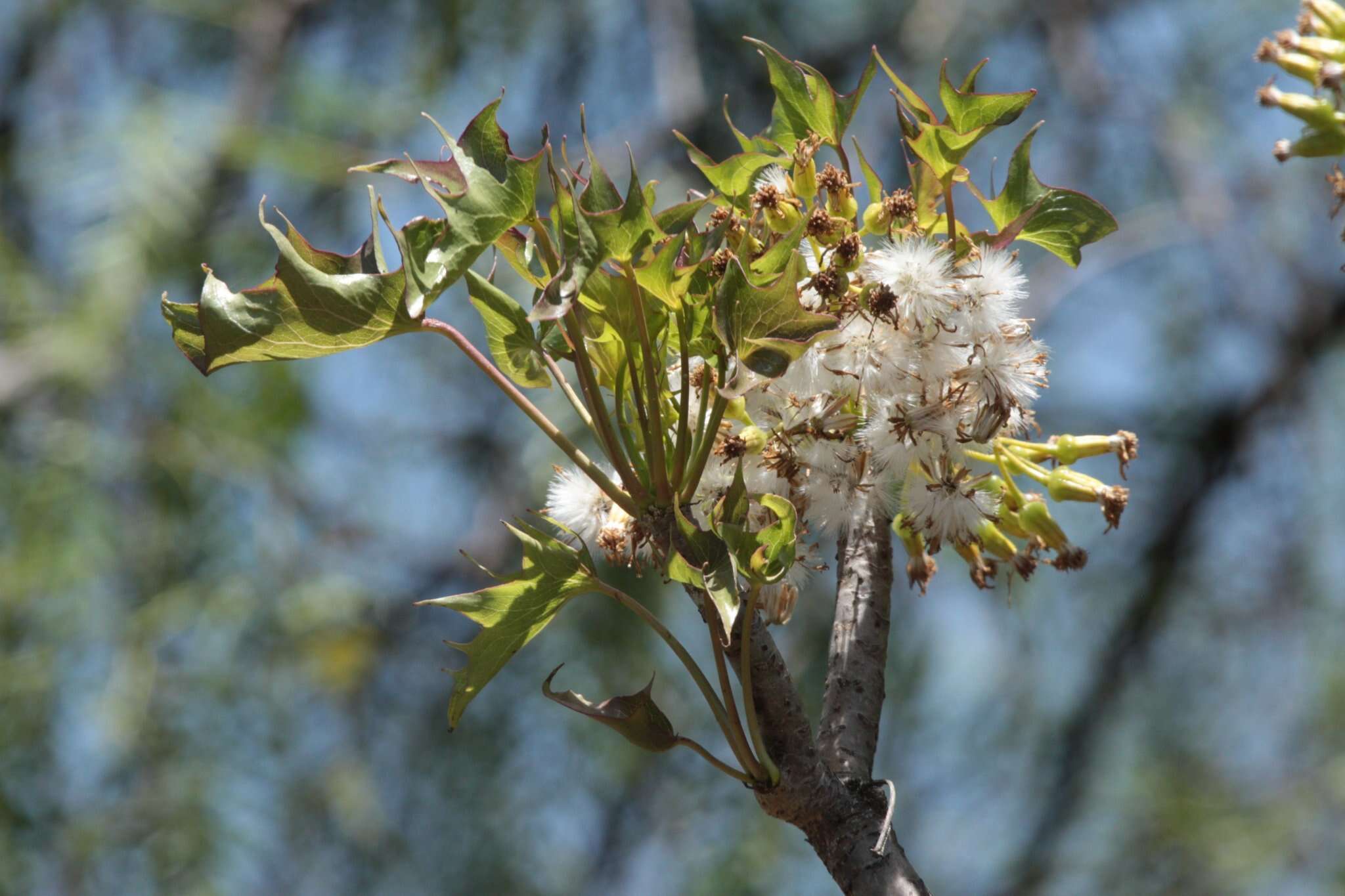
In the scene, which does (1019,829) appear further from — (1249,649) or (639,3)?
(639,3)

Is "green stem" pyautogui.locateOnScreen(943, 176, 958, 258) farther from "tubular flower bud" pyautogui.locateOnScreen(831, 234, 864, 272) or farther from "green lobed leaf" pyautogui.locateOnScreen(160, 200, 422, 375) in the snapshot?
"green lobed leaf" pyautogui.locateOnScreen(160, 200, 422, 375)

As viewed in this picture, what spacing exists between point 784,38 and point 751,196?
3.59m

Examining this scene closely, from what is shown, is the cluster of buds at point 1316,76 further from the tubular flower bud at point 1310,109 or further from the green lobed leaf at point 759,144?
the green lobed leaf at point 759,144

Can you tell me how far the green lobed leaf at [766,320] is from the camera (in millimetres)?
671

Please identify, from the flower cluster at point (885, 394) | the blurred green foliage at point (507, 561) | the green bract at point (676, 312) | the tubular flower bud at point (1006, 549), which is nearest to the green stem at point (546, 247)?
the green bract at point (676, 312)

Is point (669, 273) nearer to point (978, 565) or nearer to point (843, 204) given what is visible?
point (843, 204)

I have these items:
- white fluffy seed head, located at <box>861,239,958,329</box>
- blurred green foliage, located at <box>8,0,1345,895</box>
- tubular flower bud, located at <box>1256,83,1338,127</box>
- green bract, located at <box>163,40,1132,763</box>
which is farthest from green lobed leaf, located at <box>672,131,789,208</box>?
blurred green foliage, located at <box>8,0,1345,895</box>

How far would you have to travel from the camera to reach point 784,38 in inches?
164

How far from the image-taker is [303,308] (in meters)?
0.67

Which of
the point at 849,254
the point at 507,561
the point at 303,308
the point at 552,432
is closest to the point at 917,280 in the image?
the point at 849,254

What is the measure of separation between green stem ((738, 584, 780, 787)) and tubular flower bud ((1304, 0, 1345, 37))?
0.53 metres

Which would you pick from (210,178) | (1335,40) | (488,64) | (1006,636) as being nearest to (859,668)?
(1335,40)

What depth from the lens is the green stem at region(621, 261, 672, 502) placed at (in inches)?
27.6

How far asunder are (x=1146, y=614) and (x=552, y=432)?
3.48m
